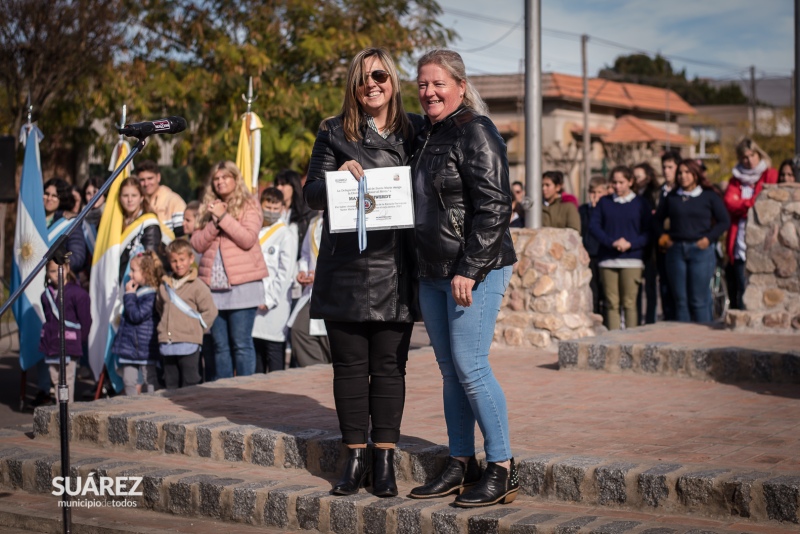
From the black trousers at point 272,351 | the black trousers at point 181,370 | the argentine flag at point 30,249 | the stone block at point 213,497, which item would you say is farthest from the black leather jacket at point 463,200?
the argentine flag at point 30,249

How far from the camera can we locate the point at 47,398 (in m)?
10.9

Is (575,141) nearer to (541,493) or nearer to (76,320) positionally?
(76,320)

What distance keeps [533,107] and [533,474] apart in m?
5.97

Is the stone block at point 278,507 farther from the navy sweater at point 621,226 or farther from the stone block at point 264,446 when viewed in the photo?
the navy sweater at point 621,226

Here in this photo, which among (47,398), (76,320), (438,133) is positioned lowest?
(47,398)

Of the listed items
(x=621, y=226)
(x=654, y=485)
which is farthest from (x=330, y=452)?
(x=621, y=226)

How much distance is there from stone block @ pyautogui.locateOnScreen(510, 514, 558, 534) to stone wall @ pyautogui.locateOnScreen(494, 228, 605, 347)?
18.1ft

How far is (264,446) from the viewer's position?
6.82m

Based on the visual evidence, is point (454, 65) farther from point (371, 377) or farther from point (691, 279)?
point (691, 279)

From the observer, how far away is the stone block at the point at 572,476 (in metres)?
5.68

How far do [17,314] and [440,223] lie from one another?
6.90 metres

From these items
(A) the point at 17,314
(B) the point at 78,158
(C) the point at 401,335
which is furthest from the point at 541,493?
(B) the point at 78,158

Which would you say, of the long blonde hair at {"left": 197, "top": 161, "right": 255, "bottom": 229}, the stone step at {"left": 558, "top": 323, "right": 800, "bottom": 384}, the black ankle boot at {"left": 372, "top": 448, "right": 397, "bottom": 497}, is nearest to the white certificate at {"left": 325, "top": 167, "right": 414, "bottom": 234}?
the black ankle boot at {"left": 372, "top": 448, "right": 397, "bottom": 497}

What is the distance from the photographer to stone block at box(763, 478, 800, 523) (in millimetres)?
5141
